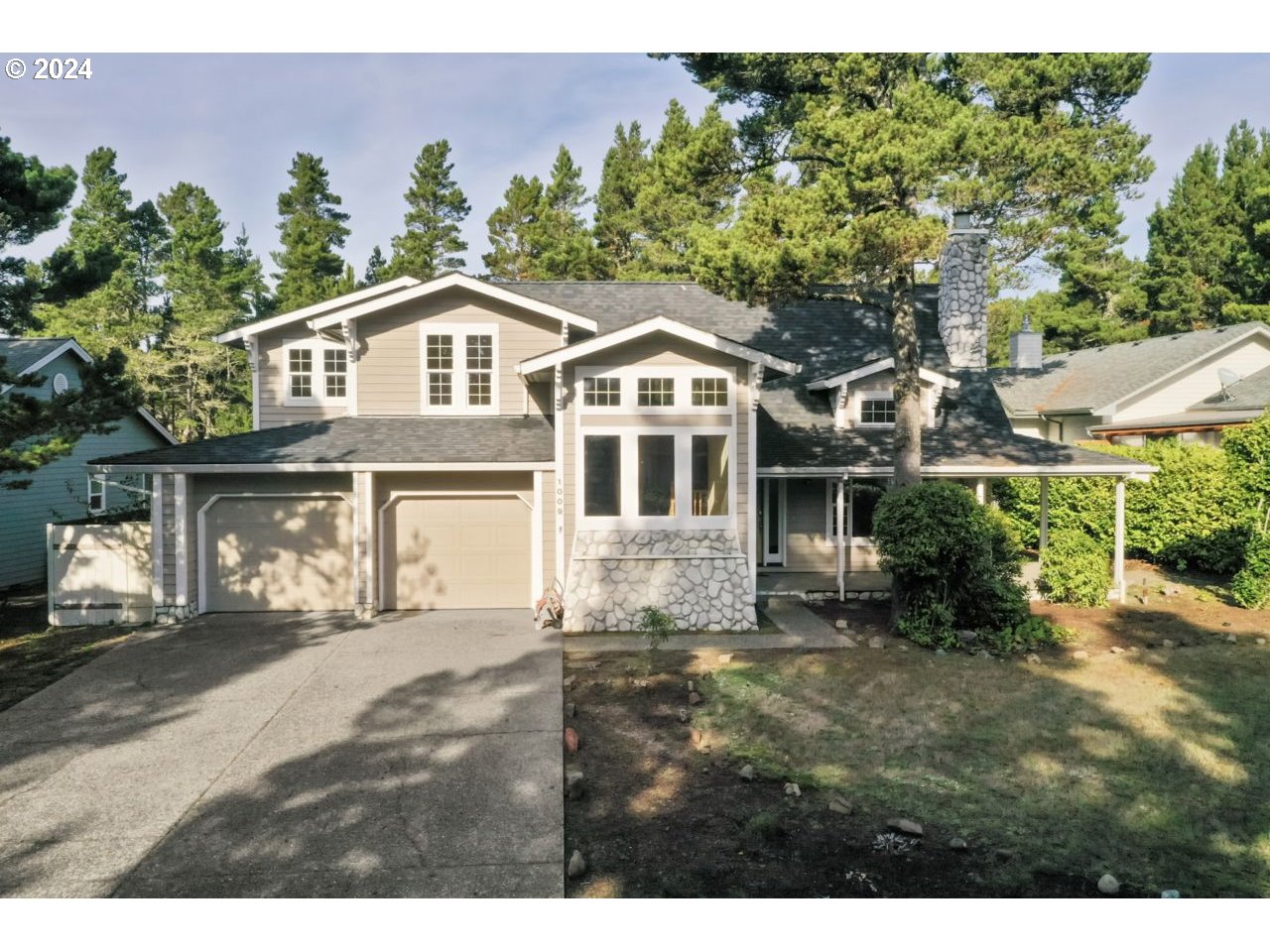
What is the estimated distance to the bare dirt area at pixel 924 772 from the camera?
4.75 meters

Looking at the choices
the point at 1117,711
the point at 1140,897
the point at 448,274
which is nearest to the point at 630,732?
the point at 1140,897

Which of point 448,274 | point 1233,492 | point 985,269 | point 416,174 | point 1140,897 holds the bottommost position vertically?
point 1140,897

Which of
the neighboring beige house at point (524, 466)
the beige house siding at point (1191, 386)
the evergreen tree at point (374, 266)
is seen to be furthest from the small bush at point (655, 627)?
the evergreen tree at point (374, 266)

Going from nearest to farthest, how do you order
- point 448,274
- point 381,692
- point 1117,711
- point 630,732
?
1. point 630,732
2. point 1117,711
3. point 381,692
4. point 448,274

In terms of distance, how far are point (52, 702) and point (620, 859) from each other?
7156 millimetres

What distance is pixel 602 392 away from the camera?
37.5 ft

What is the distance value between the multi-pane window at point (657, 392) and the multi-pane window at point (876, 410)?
5.71m

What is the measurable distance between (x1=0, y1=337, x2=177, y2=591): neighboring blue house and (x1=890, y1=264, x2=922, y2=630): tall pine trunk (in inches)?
560

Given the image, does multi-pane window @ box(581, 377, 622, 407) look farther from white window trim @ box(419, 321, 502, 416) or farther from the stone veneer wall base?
white window trim @ box(419, 321, 502, 416)

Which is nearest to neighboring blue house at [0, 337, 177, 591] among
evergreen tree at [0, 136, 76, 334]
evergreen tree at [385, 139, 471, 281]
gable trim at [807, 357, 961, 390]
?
evergreen tree at [0, 136, 76, 334]

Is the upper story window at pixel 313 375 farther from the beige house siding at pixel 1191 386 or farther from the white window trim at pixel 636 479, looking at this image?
the beige house siding at pixel 1191 386

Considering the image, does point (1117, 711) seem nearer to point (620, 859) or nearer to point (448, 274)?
point (620, 859)

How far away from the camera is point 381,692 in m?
8.43

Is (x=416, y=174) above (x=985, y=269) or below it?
above
